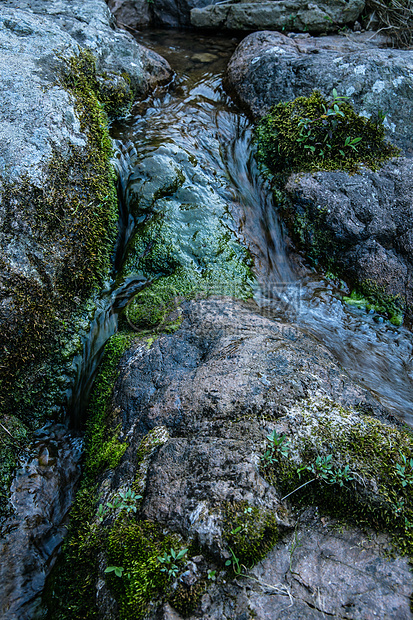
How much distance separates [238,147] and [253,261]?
1913mm

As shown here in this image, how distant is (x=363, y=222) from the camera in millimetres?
4375

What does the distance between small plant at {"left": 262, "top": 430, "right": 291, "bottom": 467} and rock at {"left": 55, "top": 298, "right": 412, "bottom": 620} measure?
4 cm

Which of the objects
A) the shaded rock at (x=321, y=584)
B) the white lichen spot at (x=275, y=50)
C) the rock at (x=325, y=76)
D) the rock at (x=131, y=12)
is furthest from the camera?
the rock at (x=131, y=12)

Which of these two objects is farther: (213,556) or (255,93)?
(255,93)

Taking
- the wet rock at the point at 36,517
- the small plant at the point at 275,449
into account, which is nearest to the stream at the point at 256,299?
the wet rock at the point at 36,517

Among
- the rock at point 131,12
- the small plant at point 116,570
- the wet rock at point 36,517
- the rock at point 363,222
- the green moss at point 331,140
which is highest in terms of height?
the rock at point 131,12

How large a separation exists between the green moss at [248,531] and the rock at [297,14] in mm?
7983

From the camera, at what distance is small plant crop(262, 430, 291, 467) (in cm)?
228

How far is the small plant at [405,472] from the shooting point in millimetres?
2141

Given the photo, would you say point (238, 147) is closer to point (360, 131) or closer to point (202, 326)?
point (360, 131)

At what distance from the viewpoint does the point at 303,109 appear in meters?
4.83

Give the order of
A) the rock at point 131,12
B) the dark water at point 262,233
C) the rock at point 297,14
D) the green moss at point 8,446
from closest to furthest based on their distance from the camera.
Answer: the green moss at point 8,446 → the dark water at point 262,233 → the rock at point 297,14 → the rock at point 131,12

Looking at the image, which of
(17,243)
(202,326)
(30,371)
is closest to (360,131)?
(202,326)

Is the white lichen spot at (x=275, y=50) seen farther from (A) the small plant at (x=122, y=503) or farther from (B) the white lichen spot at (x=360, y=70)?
(A) the small plant at (x=122, y=503)
